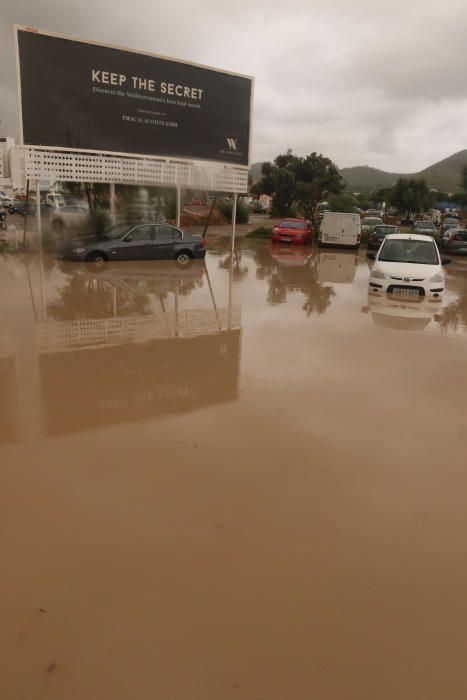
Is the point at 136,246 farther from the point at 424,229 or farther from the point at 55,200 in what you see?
the point at 424,229

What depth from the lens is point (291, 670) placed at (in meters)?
2.52

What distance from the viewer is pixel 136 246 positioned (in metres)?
15.9

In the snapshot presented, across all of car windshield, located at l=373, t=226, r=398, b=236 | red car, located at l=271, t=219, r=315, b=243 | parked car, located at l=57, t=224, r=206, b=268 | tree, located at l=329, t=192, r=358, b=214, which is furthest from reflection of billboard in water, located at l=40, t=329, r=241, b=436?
tree, located at l=329, t=192, r=358, b=214

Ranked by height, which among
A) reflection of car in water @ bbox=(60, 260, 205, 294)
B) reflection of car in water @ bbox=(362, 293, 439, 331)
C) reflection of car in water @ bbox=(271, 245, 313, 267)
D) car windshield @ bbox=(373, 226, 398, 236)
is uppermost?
car windshield @ bbox=(373, 226, 398, 236)

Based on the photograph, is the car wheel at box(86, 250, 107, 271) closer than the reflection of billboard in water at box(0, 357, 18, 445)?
No

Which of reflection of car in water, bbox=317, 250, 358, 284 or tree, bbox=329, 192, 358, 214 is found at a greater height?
tree, bbox=329, 192, 358, 214

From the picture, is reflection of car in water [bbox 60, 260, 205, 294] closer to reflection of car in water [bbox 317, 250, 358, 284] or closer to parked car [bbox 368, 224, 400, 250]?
reflection of car in water [bbox 317, 250, 358, 284]

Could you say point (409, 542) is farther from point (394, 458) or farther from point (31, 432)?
point (31, 432)

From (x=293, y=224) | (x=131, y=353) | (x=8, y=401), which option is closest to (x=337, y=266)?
(x=293, y=224)

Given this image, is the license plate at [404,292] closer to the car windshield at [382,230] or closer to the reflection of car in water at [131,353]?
the reflection of car in water at [131,353]

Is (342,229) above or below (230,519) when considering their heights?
above

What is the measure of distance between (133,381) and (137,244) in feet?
34.8

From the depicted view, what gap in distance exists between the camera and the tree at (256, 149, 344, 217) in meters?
40.6

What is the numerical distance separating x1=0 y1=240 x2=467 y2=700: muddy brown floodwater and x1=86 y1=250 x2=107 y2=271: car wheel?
7.67m
